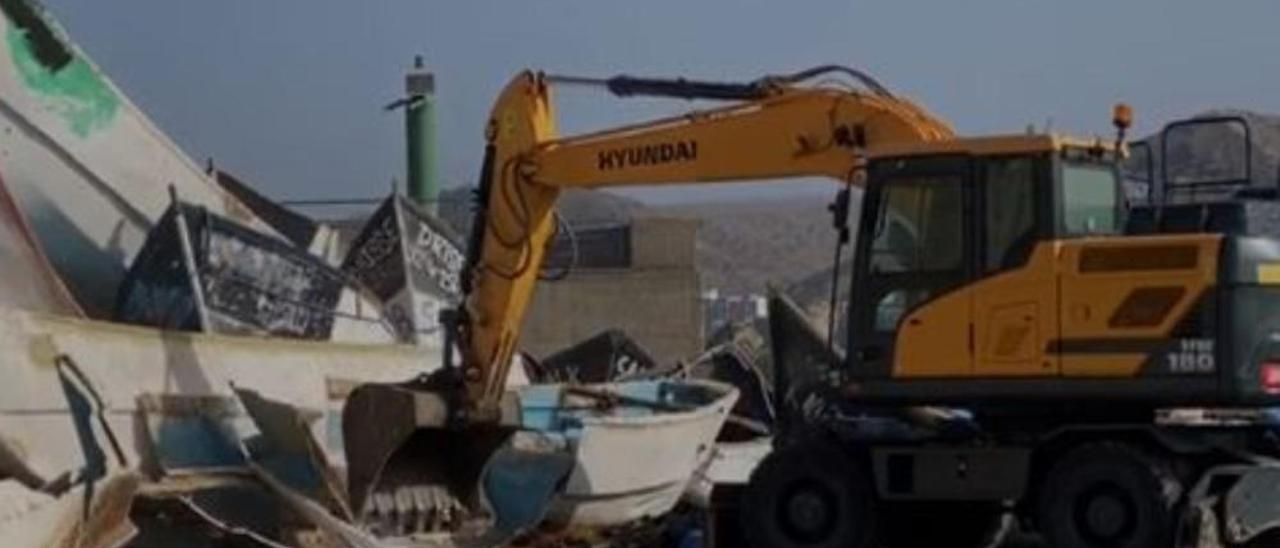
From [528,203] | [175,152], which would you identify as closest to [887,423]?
[528,203]

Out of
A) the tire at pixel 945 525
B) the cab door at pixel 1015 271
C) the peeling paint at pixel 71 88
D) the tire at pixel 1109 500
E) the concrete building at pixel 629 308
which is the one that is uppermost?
the peeling paint at pixel 71 88

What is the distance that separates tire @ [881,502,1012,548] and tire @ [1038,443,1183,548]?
60cm

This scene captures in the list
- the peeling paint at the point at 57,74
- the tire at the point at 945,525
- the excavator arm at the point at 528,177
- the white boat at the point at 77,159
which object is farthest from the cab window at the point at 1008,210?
the peeling paint at the point at 57,74

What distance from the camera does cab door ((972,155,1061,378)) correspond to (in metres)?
12.0

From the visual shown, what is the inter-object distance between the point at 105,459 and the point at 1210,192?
6279 mm

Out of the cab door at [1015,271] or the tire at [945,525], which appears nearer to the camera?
the cab door at [1015,271]

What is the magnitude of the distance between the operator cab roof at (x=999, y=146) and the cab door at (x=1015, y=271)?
0.05m

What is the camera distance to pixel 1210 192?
43.7ft

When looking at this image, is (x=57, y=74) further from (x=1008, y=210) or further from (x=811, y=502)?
(x=1008, y=210)

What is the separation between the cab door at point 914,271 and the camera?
480 inches

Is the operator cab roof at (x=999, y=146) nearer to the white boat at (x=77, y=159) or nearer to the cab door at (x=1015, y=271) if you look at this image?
the cab door at (x=1015, y=271)

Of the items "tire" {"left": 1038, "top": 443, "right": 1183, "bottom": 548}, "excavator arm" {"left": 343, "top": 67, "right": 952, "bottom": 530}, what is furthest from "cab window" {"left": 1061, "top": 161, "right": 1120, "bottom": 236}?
"tire" {"left": 1038, "top": 443, "right": 1183, "bottom": 548}

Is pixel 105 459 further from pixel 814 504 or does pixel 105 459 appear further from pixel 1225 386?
pixel 1225 386

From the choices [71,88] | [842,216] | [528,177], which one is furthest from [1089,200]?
[71,88]
